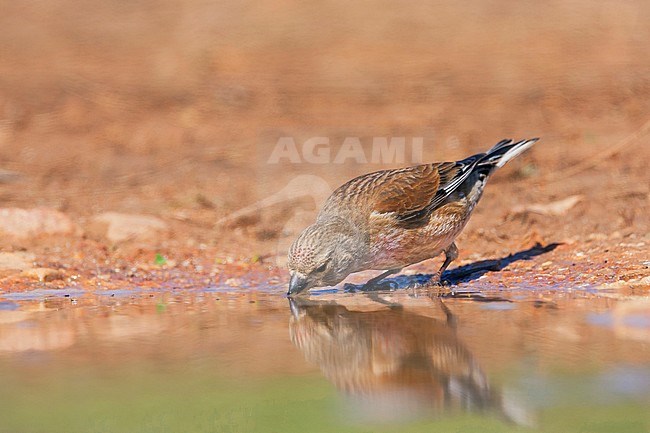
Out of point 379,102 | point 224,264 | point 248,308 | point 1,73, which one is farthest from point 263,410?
point 1,73

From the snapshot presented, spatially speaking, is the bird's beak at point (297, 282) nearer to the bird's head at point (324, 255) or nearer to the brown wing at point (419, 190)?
the bird's head at point (324, 255)

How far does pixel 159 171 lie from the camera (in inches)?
450

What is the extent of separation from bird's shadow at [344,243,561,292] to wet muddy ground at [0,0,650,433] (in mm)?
42

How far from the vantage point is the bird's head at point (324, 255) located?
713 cm

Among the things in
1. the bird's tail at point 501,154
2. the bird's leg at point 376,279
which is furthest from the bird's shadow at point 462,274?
the bird's tail at point 501,154

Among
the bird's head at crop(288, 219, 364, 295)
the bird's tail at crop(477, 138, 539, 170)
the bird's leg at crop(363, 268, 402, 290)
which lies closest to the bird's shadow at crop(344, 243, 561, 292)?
the bird's leg at crop(363, 268, 402, 290)

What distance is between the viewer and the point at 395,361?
16.6 ft

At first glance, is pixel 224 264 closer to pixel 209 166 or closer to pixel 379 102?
pixel 209 166

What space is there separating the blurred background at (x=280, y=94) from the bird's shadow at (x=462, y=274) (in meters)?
0.78

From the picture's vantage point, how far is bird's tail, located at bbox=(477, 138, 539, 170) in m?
8.49

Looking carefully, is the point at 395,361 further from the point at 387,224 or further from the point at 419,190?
the point at 419,190

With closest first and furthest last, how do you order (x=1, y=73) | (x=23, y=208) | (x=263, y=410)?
(x=263, y=410) → (x=23, y=208) → (x=1, y=73)

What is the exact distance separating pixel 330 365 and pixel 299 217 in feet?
16.5

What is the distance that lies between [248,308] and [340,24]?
10346 mm
